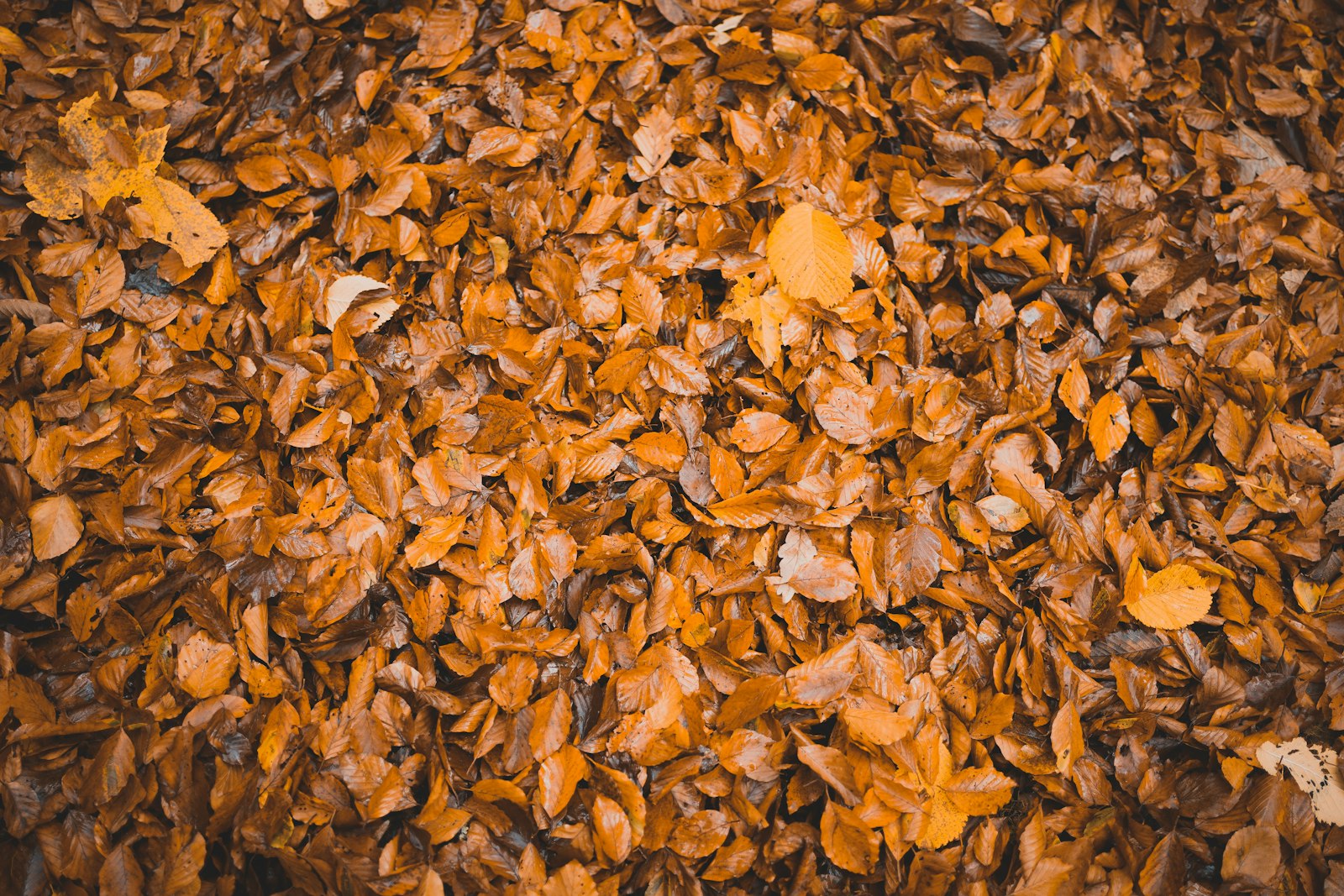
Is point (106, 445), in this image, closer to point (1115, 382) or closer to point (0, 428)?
point (0, 428)

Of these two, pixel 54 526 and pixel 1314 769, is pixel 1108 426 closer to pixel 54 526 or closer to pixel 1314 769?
pixel 1314 769

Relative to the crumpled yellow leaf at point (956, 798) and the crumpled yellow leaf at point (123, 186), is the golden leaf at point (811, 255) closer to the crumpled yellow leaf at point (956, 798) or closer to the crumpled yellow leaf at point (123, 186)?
the crumpled yellow leaf at point (956, 798)

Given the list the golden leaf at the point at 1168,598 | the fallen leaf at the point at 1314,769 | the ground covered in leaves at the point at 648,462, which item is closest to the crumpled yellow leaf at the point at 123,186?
the ground covered in leaves at the point at 648,462

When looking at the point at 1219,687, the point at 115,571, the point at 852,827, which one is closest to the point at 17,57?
the point at 115,571

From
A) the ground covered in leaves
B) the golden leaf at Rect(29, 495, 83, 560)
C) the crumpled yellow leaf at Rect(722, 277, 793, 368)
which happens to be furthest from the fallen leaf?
the golden leaf at Rect(29, 495, 83, 560)

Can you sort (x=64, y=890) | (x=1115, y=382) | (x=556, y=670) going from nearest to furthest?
(x=64, y=890), (x=556, y=670), (x=1115, y=382)

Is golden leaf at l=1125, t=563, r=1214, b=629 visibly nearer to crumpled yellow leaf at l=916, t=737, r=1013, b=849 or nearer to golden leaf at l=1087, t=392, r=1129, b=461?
golden leaf at l=1087, t=392, r=1129, b=461

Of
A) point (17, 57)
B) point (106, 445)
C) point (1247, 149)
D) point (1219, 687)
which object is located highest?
point (17, 57)
